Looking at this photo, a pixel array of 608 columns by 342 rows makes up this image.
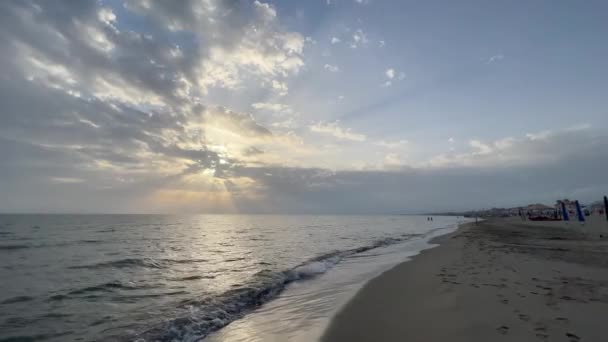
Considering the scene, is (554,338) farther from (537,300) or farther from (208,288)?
(208,288)

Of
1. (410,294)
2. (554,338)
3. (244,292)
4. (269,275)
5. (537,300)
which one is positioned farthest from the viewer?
(269,275)

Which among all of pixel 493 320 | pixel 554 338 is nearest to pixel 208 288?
pixel 493 320

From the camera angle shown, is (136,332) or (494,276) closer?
(136,332)

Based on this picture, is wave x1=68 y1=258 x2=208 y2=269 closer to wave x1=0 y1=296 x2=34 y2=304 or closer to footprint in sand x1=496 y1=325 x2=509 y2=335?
wave x1=0 y1=296 x2=34 y2=304

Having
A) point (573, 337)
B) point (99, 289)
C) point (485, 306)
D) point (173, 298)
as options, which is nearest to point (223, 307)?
point (173, 298)

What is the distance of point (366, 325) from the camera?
20.4 ft

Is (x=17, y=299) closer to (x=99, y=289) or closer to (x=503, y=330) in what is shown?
(x=99, y=289)

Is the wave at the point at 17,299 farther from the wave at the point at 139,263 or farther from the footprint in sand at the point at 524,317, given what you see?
the footprint in sand at the point at 524,317

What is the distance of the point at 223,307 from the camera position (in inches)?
335

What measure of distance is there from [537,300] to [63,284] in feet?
52.5

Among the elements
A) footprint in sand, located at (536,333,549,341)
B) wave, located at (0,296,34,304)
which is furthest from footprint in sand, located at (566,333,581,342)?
wave, located at (0,296,34,304)

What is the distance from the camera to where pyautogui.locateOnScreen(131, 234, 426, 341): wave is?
668 centimetres

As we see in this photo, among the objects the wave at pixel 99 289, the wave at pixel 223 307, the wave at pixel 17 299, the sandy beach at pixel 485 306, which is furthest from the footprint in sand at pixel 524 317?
the wave at pixel 17 299

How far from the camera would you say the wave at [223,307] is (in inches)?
263
